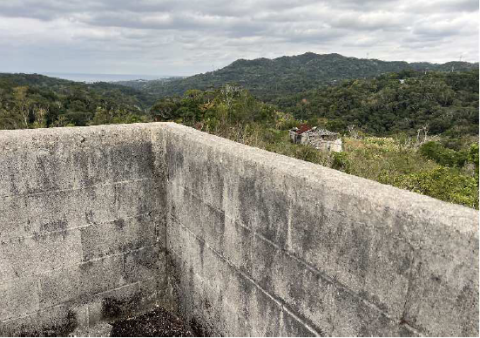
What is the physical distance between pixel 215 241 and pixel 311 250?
3.83ft

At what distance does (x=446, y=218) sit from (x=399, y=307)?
49cm

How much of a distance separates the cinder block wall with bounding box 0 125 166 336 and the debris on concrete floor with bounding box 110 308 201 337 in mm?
109

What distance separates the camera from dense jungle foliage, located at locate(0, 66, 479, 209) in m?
17.2

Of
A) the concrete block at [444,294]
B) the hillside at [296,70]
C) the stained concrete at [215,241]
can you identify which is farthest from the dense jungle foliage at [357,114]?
the hillside at [296,70]

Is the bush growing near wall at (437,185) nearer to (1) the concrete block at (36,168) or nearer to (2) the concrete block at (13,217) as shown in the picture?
(1) the concrete block at (36,168)

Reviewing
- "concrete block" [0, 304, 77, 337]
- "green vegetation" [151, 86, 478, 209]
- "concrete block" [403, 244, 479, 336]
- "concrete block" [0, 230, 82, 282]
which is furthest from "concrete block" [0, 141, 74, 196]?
"green vegetation" [151, 86, 478, 209]

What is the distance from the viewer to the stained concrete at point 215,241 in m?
1.72

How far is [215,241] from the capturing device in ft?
10.5

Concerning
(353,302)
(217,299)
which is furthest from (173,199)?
(353,302)

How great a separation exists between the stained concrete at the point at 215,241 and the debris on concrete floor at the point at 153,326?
95 mm

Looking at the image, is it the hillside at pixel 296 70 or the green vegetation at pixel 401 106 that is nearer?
the green vegetation at pixel 401 106

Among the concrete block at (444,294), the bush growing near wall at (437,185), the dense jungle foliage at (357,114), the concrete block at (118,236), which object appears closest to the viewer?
the concrete block at (444,294)

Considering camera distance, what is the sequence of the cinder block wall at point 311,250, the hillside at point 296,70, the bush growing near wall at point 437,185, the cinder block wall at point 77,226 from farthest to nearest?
the hillside at point 296,70 < the bush growing near wall at point 437,185 < the cinder block wall at point 77,226 < the cinder block wall at point 311,250

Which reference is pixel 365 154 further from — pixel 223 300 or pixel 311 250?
pixel 311 250
